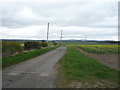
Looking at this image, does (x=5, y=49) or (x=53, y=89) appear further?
(x=5, y=49)

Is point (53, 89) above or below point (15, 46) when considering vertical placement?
below

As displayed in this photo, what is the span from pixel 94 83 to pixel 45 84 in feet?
6.75

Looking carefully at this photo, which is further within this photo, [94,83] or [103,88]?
[94,83]

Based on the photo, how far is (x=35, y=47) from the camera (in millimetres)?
28016

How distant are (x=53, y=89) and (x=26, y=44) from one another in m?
19.8

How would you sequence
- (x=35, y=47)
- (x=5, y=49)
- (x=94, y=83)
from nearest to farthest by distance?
(x=94, y=83) → (x=5, y=49) → (x=35, y=47)

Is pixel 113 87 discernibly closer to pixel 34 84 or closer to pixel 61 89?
pixel 61 89

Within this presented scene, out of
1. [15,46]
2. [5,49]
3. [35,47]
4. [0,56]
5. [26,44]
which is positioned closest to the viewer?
[0,56]

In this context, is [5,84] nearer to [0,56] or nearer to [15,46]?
[0,56]

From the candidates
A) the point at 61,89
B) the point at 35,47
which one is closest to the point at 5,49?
the point at 61,89

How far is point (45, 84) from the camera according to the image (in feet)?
16.9

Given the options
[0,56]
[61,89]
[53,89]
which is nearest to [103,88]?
[61,89]

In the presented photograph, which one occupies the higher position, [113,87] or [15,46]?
[15,46]

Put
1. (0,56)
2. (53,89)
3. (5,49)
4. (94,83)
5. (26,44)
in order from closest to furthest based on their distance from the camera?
(53,89)
(94,83)
(0,56)
(5,49)
(26,44)
